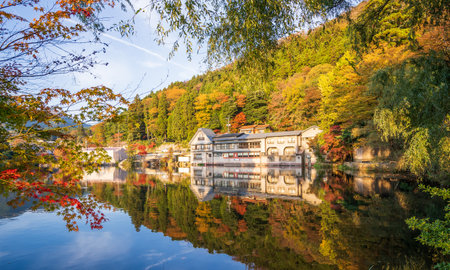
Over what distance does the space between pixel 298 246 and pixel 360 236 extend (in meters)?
1.68

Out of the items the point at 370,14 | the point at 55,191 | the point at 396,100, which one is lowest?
the point at 55,191

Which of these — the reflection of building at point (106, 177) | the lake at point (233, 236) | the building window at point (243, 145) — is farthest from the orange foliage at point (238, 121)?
the lake at point (233, 236)

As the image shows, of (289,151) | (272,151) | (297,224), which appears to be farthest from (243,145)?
(297,224)

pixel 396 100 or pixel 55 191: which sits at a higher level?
pixel 396 100

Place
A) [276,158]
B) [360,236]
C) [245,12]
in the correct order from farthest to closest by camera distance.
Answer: [276,158] < [360,236] < [245,12]

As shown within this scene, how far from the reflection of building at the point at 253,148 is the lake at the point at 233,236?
748 inches

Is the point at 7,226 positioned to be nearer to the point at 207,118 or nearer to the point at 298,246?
the point at 298,246

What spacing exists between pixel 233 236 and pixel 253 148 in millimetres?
26059

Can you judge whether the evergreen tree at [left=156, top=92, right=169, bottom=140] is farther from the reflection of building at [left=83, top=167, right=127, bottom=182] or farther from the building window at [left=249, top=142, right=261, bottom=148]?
the reflection of building at [left=83, top=167, right=127, bottom=182]

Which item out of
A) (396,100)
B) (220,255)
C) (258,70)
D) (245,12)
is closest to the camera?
(245,12)

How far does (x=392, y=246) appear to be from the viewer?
5.20 m

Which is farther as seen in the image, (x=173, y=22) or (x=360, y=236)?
(x=360, y=236)

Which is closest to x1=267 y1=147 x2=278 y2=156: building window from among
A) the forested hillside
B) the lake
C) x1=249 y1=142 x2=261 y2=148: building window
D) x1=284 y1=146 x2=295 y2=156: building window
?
x1=284 y1=146 x2=295 y2=156: building window

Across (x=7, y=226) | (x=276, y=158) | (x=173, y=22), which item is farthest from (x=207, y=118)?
(x=173, y=22)
